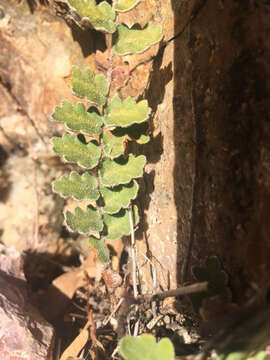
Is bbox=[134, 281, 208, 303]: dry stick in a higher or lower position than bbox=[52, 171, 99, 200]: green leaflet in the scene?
lower

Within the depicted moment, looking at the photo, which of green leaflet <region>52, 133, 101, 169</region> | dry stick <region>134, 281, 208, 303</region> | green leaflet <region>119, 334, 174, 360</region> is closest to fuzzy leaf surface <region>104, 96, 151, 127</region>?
green leaflet <region>52, 133, 101, 169</region>

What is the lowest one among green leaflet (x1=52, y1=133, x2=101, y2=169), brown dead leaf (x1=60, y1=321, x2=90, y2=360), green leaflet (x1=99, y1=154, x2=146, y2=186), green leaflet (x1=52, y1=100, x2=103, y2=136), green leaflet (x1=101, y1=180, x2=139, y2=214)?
brown dead leaf (x1=60, y1=321, x2=90, y2=360)

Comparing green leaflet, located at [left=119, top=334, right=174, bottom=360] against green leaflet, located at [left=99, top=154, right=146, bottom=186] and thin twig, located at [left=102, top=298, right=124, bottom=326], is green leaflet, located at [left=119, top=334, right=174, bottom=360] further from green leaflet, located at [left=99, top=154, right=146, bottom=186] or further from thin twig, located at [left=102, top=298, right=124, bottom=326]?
green leaflet, located at [left=99, top=154, right=146, bottom=186]

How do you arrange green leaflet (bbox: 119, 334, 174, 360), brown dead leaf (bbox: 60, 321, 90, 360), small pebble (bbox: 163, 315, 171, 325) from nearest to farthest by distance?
1. green leaflet (bbox: 119, 334, 174, 360)
2. small pebble (bbox: 163, 315, 171, 325)
3. brown dead leaf (bbox: 60, 321, 90, 360)

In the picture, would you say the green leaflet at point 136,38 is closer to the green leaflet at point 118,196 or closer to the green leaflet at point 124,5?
the green leaflet at point 124,5

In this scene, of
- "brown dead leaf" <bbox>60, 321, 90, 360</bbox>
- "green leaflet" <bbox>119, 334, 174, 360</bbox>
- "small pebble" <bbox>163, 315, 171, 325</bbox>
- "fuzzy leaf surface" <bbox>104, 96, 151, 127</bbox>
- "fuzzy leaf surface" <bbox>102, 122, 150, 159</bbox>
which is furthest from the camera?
"brown dead leaf" <bbox>60, 321, 90, 360</bbox>

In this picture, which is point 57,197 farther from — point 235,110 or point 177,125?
point 235,110
